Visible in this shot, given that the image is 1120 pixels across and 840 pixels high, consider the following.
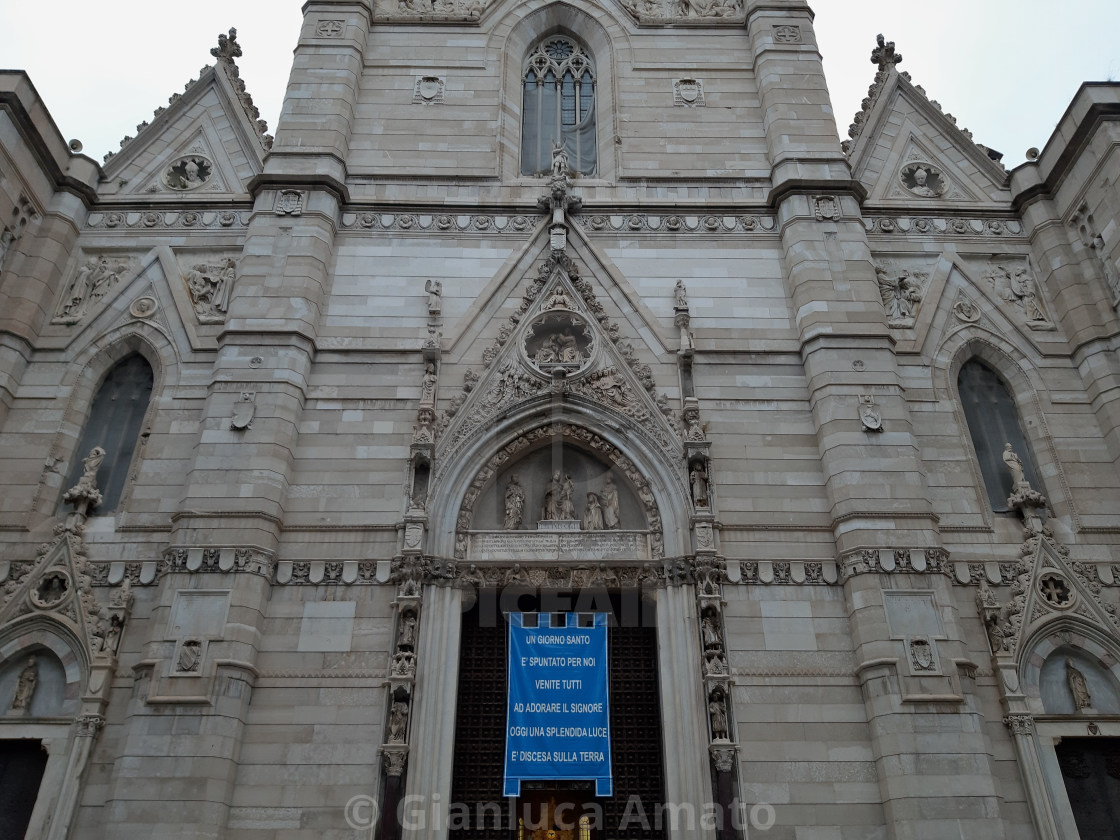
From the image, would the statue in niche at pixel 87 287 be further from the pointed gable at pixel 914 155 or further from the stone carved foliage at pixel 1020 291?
the stone carved foliage at pixel 1020 291

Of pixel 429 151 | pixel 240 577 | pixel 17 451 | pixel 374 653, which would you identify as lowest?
pixel 374 653

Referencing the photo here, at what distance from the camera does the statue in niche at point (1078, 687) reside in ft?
37.7

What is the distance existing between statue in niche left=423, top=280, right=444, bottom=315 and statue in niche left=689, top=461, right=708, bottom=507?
5041mm

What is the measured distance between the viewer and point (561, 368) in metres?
13.7

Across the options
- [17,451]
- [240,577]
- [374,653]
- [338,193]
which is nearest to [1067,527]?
[374,653]

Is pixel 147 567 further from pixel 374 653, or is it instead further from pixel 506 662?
pixel 506 662

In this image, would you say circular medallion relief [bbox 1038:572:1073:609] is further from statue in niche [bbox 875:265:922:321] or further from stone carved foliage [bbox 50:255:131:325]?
stone carved foliage [bbox 50:255:131:325]

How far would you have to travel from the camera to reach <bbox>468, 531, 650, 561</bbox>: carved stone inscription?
40.9 feet

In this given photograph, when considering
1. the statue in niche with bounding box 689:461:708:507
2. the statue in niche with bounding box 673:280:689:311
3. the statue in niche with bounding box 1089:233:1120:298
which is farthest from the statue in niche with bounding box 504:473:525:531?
the statue in niche with bounding box 1089:233:1120:298

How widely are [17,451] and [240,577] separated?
4695mm

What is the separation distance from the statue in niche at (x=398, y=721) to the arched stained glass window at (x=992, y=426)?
936 centimetres

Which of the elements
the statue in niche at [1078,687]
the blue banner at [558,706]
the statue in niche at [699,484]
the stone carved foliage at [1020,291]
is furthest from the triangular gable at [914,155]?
the blue banner at [558,706]

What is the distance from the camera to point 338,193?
50.0 feet

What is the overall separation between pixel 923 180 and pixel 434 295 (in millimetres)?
9854
